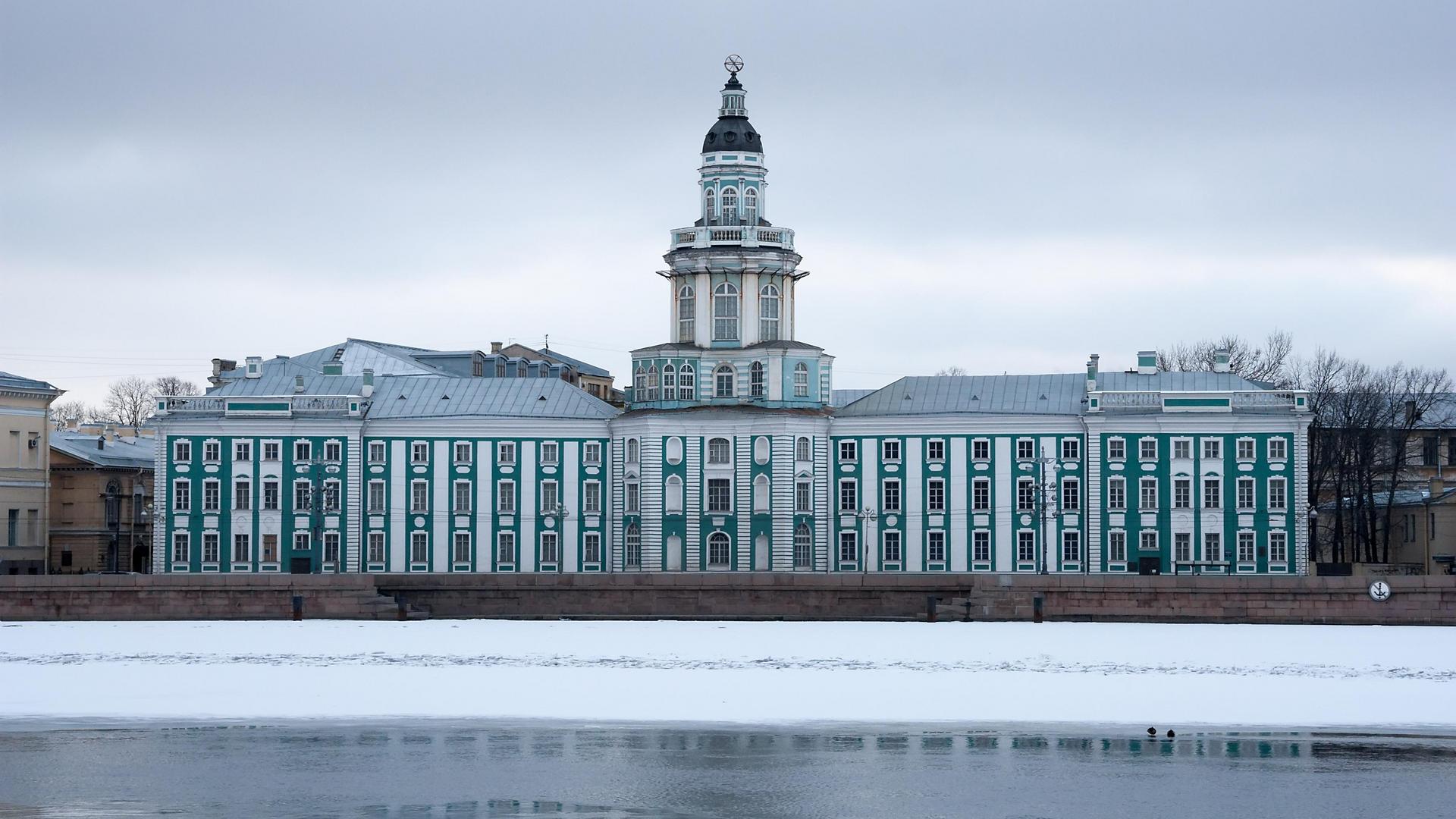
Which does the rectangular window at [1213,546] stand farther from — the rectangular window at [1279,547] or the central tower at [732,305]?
the central tower at [732,305]

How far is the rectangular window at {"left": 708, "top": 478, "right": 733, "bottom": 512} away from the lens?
90.2 meters

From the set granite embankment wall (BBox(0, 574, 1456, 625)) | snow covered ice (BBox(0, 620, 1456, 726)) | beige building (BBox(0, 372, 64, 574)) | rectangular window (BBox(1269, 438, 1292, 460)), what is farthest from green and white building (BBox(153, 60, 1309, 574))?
snow covered ice (BBox(0, 620, 1456, 726))

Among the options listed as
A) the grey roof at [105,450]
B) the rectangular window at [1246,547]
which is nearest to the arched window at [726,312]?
the rectangular window at [1246,547]

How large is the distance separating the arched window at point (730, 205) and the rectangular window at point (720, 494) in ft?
35.4

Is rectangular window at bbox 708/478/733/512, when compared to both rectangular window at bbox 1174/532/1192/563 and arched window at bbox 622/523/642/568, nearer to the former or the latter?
arched window at bbox 622/523/642/568

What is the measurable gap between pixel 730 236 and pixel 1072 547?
60.6 feet

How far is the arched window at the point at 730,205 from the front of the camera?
92.4 meters

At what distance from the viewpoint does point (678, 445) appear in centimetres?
9050

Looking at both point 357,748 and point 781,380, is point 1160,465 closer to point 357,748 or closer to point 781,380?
point 781,380

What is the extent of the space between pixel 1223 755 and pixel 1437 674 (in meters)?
16.8

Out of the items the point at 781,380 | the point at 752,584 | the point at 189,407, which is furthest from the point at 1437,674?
the point at 189,407

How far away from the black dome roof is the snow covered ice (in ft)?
88.5

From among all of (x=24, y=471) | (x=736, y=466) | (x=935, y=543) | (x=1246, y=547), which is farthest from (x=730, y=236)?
(x=24, y=471)

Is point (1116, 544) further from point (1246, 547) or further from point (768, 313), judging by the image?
point (768, 313)
